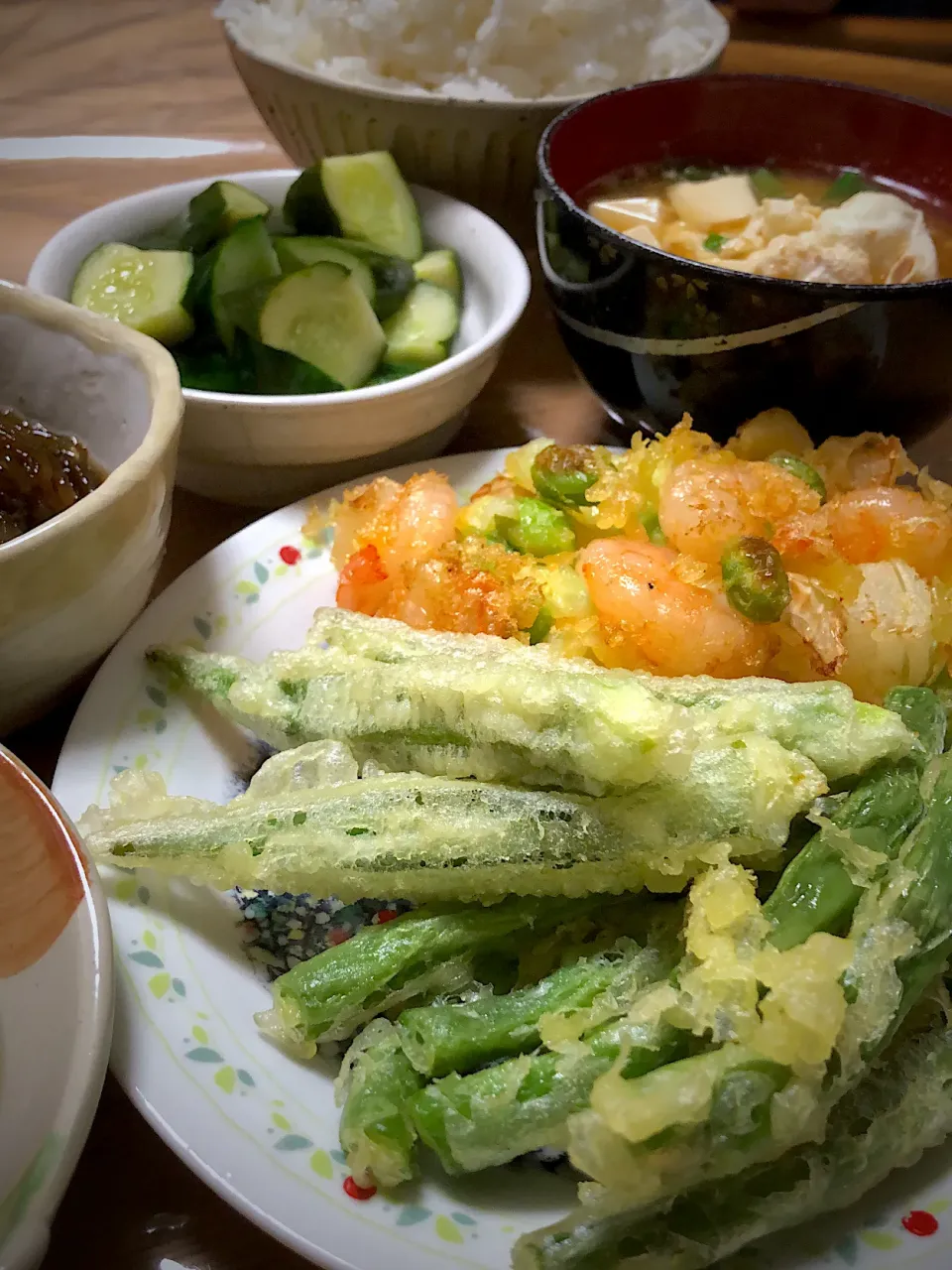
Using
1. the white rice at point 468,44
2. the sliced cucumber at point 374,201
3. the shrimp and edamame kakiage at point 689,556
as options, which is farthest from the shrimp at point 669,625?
the white rice at point 468,44

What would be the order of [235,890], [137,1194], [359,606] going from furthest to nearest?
[359,606], [235,890], [137,1194]

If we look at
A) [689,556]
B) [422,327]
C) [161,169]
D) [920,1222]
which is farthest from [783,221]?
[161,169]

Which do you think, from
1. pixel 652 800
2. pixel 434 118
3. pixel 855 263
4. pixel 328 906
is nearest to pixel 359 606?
pixel 328 906

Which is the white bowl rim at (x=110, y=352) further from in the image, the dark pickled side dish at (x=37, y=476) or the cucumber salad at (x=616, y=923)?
the cucumber salad at (x=616, y=923)

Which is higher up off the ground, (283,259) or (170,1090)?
(283,259)

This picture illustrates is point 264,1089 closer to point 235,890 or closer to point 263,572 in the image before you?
point 235,890

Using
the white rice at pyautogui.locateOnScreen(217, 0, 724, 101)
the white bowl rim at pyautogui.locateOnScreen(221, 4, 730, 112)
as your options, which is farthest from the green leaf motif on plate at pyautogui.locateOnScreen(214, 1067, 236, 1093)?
the white rice at pyautogui.locateOnScreen(217, 0, 724, 101)

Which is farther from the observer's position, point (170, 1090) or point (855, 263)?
point (855, 263)
